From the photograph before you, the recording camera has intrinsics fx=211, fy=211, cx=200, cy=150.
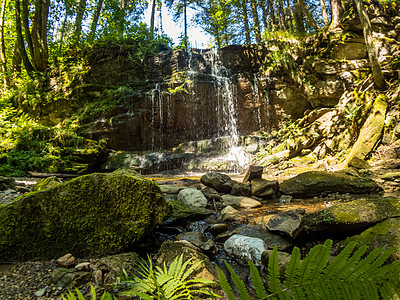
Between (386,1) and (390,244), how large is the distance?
44.4 ft

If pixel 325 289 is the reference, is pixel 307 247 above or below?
below

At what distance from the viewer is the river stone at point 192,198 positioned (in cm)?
438

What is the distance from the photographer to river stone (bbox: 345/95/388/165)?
666 centimetres

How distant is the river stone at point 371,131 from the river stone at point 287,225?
198 inches

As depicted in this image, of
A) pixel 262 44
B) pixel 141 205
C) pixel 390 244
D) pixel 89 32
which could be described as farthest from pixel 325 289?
pixel 89 32

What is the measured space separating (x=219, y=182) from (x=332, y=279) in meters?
5.04

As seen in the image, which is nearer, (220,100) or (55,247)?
(55,247)

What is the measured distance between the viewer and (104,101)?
13023 mm

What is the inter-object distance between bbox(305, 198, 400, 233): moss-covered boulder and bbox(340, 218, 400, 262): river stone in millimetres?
143

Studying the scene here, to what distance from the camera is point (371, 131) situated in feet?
22.6

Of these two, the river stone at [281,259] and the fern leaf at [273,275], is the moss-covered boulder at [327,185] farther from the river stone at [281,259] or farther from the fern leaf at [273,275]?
the fern leaf at [273,275]

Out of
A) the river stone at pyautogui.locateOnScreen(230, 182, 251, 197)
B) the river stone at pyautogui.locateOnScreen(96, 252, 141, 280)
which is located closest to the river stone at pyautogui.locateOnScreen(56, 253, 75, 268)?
the river stone at pyautogui.locateOnScreen(96, 252, 141, 280)

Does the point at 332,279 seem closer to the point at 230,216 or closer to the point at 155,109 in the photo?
the point at 230,216

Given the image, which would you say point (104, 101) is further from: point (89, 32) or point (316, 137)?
point (316, 137)
